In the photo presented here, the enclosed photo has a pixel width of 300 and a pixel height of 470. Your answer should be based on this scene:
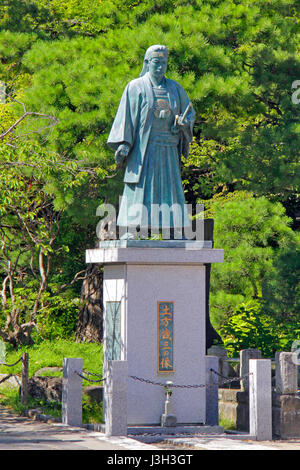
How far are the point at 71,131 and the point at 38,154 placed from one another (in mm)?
3243

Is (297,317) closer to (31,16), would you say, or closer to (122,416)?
(122,416)

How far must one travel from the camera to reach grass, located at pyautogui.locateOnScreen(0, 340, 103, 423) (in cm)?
1199

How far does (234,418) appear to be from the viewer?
11.4 meters

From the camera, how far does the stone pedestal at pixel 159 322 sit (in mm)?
9734

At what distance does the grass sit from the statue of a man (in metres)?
3.19

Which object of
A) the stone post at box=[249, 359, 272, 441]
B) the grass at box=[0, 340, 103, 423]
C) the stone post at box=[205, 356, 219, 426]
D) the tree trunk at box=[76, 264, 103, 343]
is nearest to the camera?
the stone post at box=[249, 359, 272, 441]

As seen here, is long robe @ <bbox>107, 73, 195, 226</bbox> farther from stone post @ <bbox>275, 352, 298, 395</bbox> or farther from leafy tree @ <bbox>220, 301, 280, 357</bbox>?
leafy tree @ <bbox>220, 301, 280, 357</bbox>

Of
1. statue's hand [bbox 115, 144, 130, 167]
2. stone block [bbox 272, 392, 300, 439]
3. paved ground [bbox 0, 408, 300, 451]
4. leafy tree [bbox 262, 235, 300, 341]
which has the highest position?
statue's hand [bbox 115, 144, 130, 167]

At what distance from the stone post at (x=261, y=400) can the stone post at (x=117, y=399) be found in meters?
1.65

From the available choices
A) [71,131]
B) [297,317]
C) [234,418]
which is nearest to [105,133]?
[71,131]

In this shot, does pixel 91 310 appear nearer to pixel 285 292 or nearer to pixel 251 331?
pixel 251 331

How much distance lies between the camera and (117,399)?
364 inches

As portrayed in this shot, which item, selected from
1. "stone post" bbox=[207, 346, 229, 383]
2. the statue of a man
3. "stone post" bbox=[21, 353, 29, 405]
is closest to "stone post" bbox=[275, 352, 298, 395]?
"stone post" bbox=[207, 346, 229, 383]

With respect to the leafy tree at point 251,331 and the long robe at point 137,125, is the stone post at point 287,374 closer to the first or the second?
the long robe at point 137,125
